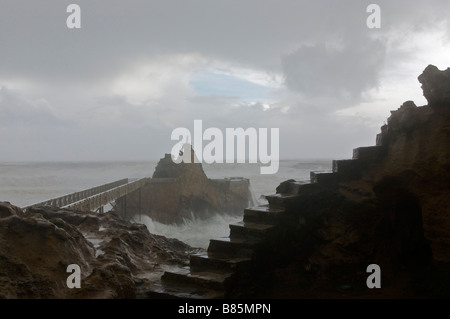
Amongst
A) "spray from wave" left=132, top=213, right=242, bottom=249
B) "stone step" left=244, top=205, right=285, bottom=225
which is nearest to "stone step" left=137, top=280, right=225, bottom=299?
"stone step" left=244, top=205, right=285, bottom=225

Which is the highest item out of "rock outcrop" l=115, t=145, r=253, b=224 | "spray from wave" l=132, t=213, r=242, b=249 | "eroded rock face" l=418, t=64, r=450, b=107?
"eroded rock face" l=418, t=64, r=450, b=107

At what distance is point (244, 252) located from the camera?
489cm

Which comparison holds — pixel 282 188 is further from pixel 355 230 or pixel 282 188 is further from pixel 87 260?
pixel 87 260

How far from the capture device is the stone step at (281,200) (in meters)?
5.48

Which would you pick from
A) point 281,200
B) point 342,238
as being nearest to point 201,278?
point 281,200

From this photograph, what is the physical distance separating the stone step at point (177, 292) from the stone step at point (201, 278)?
4 centimetres

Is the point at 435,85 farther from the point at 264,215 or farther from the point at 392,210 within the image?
the point at 264,215

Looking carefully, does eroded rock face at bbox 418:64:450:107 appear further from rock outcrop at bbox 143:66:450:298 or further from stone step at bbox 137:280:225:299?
stone step at bbox 137:280:225:299

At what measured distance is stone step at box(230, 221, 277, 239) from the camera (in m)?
5.07

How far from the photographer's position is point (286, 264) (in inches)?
211

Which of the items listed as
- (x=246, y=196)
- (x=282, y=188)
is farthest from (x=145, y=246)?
(x=246, y=196)

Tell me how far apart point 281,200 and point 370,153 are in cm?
158

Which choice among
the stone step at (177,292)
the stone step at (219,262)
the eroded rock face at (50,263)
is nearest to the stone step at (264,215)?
the stone step at (219,262)

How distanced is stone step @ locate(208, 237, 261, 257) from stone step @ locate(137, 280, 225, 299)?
25.9 inches
